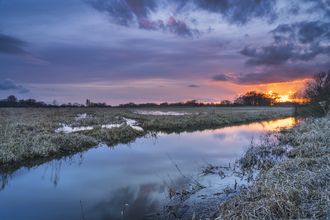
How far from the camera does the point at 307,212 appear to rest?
10.9 ft

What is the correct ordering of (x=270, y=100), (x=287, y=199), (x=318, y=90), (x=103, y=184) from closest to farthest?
(x=287, y=199) < (x=103, y=184) < (x=318, y=90) < (x=270, y=100)

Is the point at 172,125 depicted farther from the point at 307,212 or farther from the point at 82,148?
the point at 307,212

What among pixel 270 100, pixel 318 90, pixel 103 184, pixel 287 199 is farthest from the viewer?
pixel 270 100

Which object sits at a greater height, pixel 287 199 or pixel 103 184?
pixel 287 199

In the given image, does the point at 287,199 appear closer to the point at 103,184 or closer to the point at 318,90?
the point at 103,184

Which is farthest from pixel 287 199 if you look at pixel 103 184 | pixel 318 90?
pixel 318 90

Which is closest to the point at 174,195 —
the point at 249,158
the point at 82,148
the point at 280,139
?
the point at 249,158

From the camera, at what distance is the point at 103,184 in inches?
272

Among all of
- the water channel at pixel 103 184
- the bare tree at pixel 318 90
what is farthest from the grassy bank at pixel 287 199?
the bare tree at pixel 318 90

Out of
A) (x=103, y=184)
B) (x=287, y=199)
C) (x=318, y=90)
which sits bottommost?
(x=103, y=184)

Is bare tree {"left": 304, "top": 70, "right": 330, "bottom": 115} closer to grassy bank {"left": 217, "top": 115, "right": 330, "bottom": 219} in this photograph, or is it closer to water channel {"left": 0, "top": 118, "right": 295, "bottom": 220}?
water channel {"left": 0, "top": 118, "right": 295, "bottom": 220}

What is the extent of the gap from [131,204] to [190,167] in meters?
3.88

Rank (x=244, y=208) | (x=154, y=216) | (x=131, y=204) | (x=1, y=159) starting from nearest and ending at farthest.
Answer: (x=244, y=208) < (x=154, y=216) < (x=131, y=204) < (x=1, y=159)

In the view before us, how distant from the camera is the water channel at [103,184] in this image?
5180mm
